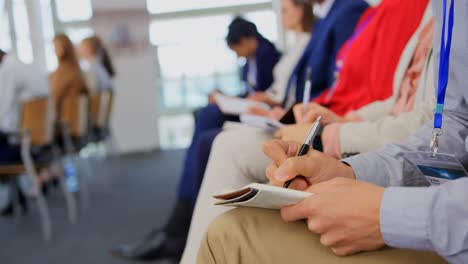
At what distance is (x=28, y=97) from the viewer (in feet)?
9.29

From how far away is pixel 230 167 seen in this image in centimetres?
117

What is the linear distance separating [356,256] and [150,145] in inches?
210

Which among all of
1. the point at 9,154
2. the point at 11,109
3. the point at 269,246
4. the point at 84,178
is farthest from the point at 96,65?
the point at 269,246

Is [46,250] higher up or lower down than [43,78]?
lower down

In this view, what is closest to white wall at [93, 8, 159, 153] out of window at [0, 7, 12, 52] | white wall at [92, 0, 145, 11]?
white wall at [92, 0, 145, 11]

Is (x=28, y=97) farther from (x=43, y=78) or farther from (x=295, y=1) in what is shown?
(x=295, y=1)

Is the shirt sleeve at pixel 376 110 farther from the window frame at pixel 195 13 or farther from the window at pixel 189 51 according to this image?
the window frame at pixel 195 13

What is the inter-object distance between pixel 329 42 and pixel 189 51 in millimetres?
4564

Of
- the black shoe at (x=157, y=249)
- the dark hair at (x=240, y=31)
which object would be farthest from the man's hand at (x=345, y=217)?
the dark hair at (x=240, y=31)

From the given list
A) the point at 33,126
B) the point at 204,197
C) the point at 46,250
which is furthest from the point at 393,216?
the point at 33,126

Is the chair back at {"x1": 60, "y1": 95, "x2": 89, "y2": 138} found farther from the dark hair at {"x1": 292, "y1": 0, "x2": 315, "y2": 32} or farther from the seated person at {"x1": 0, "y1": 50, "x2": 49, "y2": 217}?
the dark hair at {"x1": 292, "y1": 0, "x2": 315, "y2": 32}

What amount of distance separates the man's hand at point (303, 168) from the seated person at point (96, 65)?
4.37 m

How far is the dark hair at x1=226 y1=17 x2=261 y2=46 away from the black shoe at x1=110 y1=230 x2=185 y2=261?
5.98 ft

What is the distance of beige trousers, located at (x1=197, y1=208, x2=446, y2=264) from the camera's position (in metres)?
0.66
